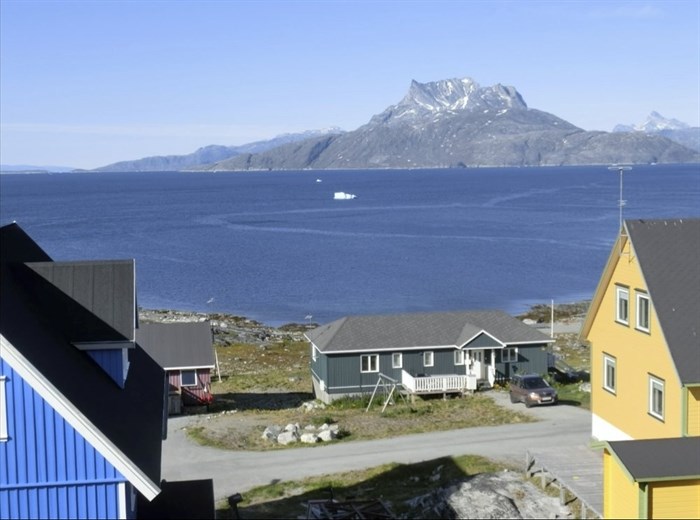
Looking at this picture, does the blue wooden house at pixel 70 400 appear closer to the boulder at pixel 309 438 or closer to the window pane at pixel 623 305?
the boulder at pixel 309 438

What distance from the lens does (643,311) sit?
25234 mm

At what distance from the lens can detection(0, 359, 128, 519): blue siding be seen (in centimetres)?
1508

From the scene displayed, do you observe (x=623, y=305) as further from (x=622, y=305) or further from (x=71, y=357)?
(x=71, y=357)

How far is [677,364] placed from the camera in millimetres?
22797

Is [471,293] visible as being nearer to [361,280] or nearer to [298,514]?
[361,280]

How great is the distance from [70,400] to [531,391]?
81.3 ft

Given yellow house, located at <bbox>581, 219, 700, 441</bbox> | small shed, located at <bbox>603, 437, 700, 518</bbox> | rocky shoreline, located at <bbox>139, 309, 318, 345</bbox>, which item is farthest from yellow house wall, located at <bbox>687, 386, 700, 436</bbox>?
rocky shoreline, located at <bbox>139, 309, 318, 345</bbox>

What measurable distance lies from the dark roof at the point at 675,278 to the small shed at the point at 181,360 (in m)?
22.0

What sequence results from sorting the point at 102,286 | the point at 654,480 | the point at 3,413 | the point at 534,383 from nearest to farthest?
1. the point at 3,413
2. the point at 102,286
3. the point at 654,480
4. the point at 534,383

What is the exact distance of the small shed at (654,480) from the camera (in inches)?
751

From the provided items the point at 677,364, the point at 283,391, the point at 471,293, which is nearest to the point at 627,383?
the point at 677,364

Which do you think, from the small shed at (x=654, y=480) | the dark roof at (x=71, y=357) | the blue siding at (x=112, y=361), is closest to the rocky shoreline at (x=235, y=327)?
the dark roof at (x=71, y=357)

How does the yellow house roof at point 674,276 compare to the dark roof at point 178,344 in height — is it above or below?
above

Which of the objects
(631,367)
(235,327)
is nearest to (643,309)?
(631,367)
